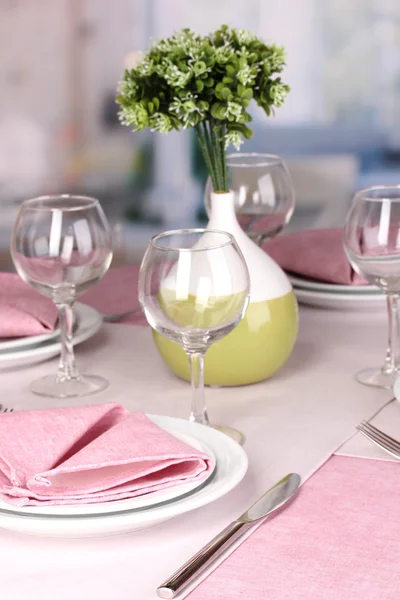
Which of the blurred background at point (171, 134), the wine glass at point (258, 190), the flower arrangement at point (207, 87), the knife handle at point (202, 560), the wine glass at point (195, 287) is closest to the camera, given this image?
the knife handle at point (202, 560)

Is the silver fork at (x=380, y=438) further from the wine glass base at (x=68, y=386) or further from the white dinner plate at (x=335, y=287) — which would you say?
the white dinner plate at (x=335, y=287)

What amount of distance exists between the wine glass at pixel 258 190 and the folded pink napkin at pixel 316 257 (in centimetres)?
9

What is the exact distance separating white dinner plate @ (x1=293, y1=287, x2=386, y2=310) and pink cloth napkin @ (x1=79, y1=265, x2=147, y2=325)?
0.79 ft

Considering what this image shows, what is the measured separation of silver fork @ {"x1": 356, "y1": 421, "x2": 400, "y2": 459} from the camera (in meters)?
0.88

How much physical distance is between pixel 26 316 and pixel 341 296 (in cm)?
46

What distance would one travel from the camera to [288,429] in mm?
963

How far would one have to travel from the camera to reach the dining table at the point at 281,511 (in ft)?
2.20

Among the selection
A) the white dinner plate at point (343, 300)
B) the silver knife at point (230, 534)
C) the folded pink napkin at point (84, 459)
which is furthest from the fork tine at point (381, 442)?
the white dinner plate at point (343, 300)

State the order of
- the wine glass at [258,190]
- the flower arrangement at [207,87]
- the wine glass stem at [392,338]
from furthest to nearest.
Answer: the wine glass at [258,190]
the wine glass stem at [392,338]
the flower arrangement at [207,87]

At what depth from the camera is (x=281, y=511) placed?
78 cm

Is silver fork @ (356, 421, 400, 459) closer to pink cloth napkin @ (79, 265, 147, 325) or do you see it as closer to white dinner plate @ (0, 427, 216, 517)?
white dinner plate @ (0, 427, 216, 517)

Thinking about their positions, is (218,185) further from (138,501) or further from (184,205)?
(184,205)

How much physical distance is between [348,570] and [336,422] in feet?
1.01

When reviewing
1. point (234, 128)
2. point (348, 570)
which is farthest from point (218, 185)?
point (348, 570)
